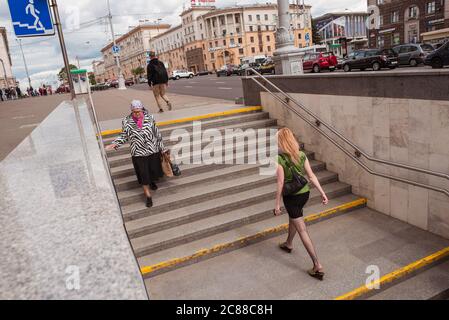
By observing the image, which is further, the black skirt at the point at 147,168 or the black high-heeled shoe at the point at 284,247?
the black skirt at the point at 147,168

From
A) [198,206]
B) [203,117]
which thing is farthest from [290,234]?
[203,117]

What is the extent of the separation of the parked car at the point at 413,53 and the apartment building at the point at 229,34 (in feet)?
242

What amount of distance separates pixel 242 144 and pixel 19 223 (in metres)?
5.18

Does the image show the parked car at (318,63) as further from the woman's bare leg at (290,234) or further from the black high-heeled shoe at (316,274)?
the black high-heeled shoe at (316,274)

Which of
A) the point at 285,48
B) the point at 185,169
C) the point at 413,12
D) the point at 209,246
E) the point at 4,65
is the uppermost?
the point at 4,65

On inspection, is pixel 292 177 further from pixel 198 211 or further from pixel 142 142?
pixel 142 142

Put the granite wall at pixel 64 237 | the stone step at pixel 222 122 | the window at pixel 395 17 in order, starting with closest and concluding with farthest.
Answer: the granite wall at pixel 64 237 → the stone step at pixel 222 122 → the window at pixel 395 17

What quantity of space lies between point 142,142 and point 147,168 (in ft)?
1.40

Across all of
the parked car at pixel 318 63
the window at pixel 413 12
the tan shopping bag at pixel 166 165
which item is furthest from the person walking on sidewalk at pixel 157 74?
the window at pixel 413 12

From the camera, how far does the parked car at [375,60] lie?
22172mm

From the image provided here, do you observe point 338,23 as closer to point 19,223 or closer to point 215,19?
point 215,19

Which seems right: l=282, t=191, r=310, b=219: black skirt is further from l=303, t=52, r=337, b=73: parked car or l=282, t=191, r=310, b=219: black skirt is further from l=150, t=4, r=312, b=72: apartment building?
l=150, t=4, r=312, b=72: apartment building

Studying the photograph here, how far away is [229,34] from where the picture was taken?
324ft

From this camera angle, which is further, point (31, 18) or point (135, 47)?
point (135, 47)
